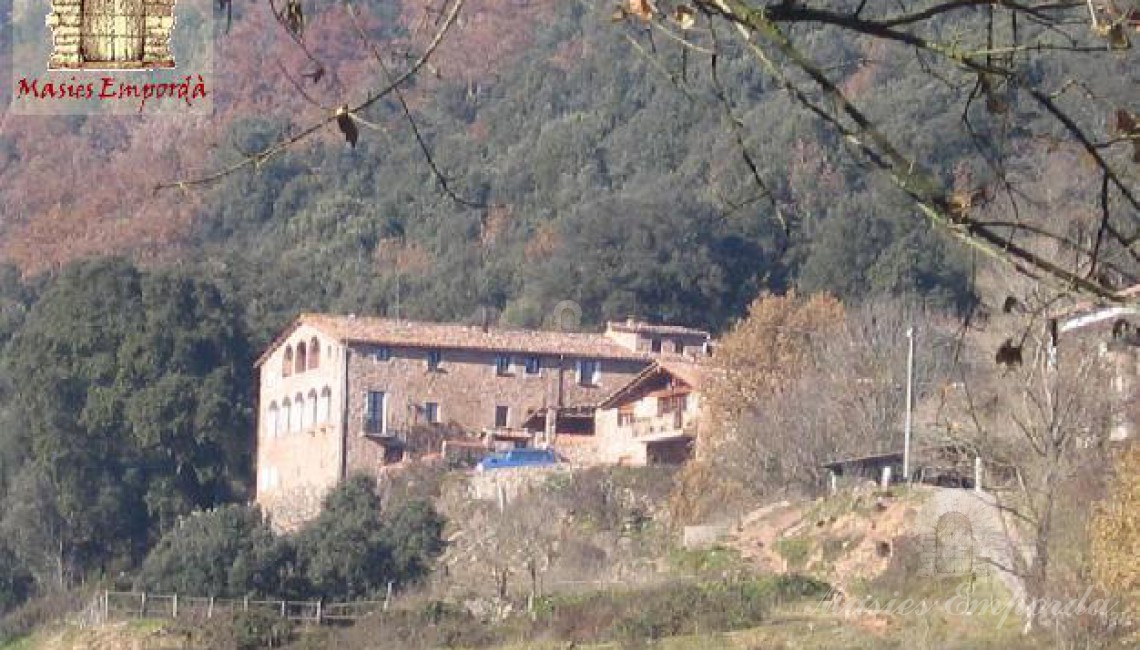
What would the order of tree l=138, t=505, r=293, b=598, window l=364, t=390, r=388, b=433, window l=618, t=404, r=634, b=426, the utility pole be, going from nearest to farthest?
the utility pole
tree l=138, t=505, r=293, b=598
window l=618, t=404, r=634, b=426
window l=364, t=390, r=388, b=433

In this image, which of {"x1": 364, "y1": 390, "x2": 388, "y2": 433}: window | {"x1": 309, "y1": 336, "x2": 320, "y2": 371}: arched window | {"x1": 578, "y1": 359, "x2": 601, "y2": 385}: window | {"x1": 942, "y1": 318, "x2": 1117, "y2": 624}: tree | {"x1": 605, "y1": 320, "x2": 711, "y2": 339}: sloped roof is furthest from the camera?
{"x1": 605, "y1": 320, "x2": 711, "y2": 339}: sloped roof

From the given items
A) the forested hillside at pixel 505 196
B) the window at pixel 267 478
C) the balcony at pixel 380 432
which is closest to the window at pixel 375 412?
the balcony at pixel 380 432

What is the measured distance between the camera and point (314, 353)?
4038 centimetres

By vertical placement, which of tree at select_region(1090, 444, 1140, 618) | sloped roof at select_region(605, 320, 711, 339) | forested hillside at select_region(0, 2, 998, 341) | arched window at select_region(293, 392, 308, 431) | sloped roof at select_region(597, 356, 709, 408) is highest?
forested hillside at select_region(0, 2, 998, 341)

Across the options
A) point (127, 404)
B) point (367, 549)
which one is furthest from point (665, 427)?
point (127, 404)

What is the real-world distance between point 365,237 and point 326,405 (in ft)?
53.6

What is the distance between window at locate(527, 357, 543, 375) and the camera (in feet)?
130

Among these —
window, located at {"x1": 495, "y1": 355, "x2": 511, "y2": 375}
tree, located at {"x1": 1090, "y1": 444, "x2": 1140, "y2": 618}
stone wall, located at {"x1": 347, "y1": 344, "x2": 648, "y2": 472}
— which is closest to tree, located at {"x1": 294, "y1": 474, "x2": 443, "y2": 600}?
stone wall, located at {"x1": 347, "y1": 344, "x2": 648, "y2": 472}

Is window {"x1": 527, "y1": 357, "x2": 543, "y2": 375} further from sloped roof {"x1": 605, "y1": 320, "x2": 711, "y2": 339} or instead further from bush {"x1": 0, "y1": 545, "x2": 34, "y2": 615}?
bush {"x1": 0, "y1": 545, "x2": 34, "y2": 615}

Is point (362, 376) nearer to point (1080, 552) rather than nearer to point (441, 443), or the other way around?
point (441, 443)

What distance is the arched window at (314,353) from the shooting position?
1581 inches

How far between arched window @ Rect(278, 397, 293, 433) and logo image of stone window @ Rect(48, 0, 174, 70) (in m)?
37.4

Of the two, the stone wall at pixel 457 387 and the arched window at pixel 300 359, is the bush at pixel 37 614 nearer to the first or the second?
the stone wall at pixel 457 387

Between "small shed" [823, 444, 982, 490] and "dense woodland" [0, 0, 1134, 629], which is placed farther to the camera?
"dense woodland" [0, 0, 1134, 629]
